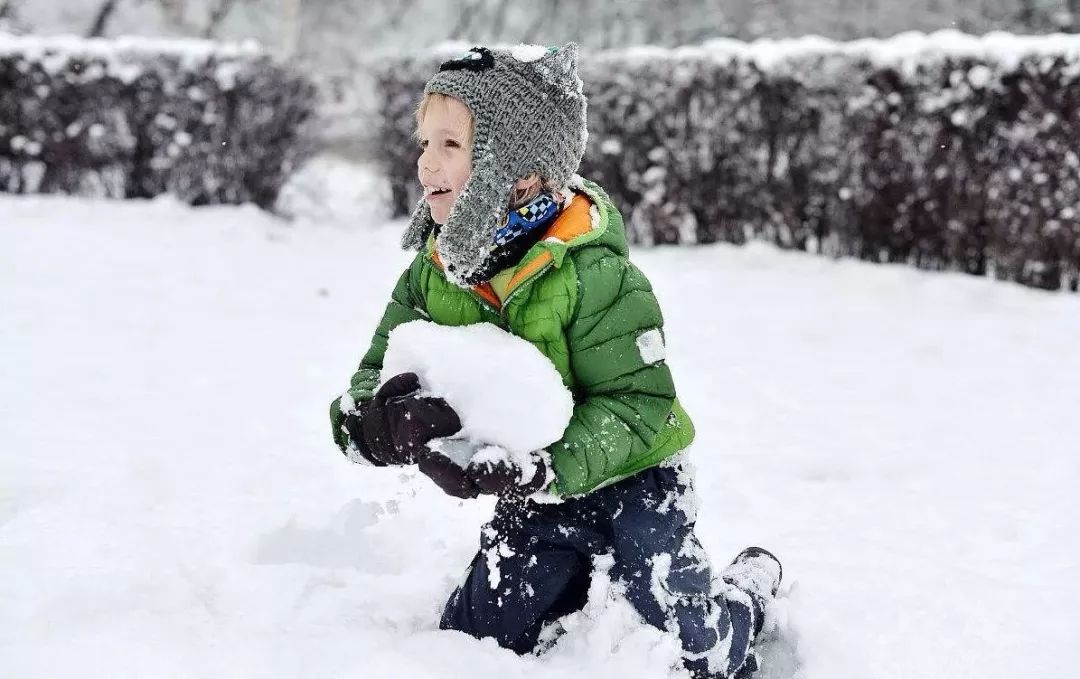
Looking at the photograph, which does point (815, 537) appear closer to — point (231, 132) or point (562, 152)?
point (562, 152)

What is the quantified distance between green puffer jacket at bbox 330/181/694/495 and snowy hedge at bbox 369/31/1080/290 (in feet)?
14.6

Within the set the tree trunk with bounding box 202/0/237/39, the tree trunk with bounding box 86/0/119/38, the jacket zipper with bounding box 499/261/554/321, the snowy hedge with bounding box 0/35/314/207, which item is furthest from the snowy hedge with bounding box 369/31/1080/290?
the tree trunk with bounding box 202/0/237/39

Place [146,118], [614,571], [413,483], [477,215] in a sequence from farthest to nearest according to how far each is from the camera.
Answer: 1. [146,118]
2. [413,483]
3. [614,571]
4. [477,215]

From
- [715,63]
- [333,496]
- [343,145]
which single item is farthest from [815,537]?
[343,145]

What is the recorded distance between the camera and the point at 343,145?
1155cm

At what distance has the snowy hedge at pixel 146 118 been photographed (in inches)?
276

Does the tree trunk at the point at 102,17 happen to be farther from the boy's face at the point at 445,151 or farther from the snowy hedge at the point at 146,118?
the boy's face at the point at 445,151

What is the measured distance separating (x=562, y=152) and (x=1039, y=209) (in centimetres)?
452

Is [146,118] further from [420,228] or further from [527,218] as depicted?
[527,218]

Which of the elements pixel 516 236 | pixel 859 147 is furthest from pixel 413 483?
pixel 859 147

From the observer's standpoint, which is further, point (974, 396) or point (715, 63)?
point (715, 63)

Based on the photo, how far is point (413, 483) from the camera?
10.3 feet

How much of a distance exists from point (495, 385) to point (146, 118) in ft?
20.8

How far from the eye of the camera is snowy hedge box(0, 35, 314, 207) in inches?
276
